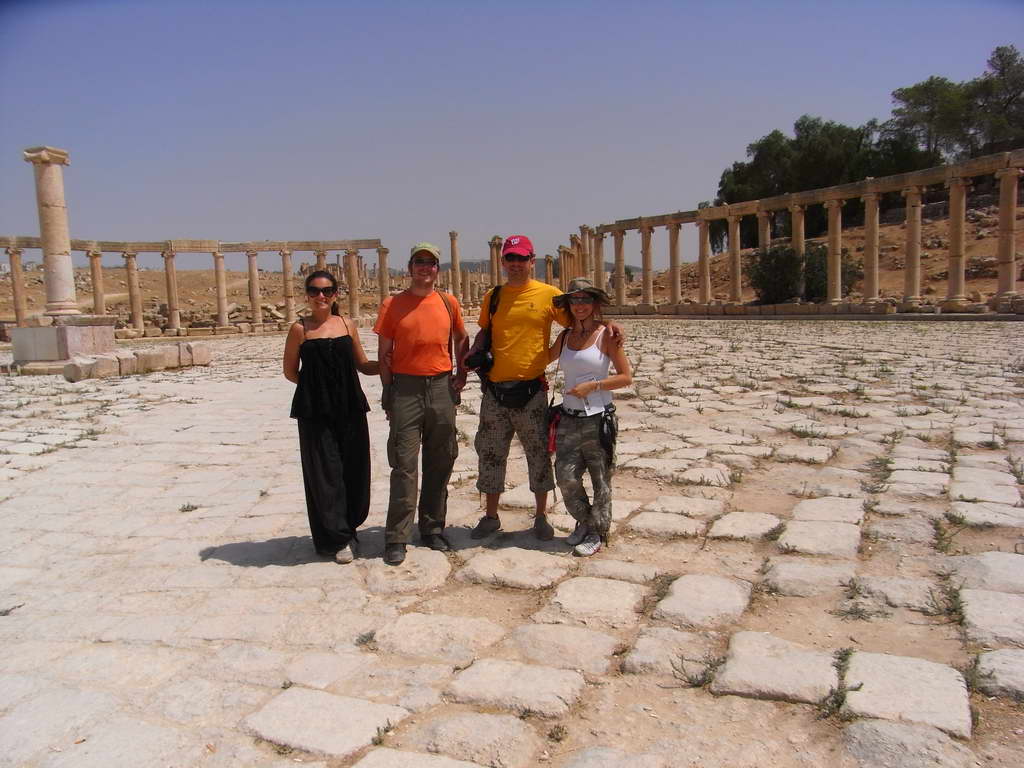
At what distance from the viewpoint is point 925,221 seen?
43344 millimetres

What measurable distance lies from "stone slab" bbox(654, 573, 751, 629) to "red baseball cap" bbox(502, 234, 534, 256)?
79.7 inches

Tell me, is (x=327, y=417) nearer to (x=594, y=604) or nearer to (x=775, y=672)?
(x=594, y=604)

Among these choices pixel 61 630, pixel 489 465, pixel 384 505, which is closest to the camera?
pixel 61 630

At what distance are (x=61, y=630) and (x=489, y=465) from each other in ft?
7.94

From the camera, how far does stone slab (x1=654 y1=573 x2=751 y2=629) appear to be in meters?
3.52

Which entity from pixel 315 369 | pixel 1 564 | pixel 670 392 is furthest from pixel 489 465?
pixel 670 392

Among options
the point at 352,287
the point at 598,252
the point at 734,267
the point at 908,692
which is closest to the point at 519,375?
the point at 908,692

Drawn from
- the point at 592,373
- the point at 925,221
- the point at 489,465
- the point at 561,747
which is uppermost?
the point at 925,221

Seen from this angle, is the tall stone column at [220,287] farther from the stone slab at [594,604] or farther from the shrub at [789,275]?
the stone slab at [594,604]

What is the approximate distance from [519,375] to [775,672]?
2.20 m

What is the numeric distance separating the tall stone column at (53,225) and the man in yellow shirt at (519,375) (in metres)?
15.3

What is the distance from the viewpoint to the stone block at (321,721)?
2.61 m

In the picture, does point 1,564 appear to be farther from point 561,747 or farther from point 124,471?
point 561,747

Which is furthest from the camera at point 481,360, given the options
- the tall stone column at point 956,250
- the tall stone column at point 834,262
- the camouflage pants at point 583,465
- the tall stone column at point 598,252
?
the tall stone column at point 598,252
